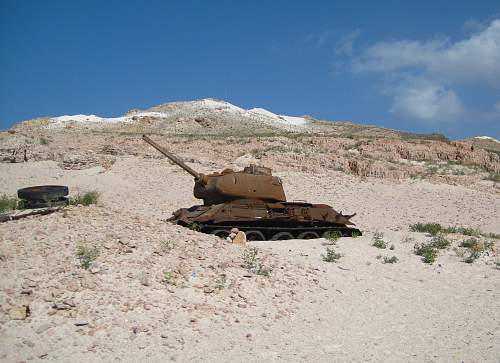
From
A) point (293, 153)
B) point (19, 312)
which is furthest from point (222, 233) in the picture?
point (293, 153)

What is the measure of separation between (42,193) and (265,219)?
7219 millimetres

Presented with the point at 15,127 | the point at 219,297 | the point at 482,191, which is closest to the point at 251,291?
the point at 219,297

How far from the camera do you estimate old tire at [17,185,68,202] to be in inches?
614

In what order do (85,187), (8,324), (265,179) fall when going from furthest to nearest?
1. (85,187)
2. (265,179)
3. (8,324)

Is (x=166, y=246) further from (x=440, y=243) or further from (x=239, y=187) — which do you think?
(x=440, y=243)

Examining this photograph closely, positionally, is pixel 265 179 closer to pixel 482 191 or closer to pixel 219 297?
pixel 219 297

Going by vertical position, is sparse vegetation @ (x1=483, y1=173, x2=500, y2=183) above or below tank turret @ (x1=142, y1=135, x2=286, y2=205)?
above

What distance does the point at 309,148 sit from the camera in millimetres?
29344

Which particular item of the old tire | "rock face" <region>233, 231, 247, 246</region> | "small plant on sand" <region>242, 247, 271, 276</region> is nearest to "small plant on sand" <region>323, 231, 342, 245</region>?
"rock face" <region>233, 231, 247, 246</region>

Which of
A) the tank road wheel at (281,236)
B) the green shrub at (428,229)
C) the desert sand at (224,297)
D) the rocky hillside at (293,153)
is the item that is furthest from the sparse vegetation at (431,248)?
the rocky hillside at (293,153)

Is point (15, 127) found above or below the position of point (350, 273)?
above

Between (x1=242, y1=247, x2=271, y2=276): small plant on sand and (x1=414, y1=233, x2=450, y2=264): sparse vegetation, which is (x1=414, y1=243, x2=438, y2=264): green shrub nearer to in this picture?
(x1=414, y1=233, x2=450, y2=264): sparse vegetation

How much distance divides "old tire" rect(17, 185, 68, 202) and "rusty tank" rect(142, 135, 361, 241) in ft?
15.0

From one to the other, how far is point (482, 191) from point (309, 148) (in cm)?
938
